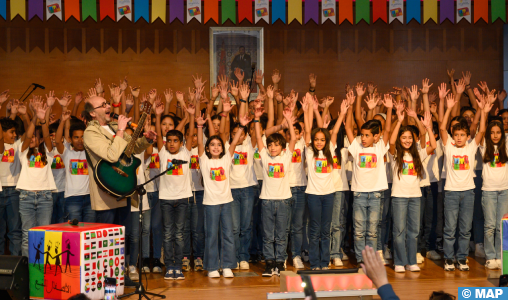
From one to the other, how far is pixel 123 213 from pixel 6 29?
4135 mm

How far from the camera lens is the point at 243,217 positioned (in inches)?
222

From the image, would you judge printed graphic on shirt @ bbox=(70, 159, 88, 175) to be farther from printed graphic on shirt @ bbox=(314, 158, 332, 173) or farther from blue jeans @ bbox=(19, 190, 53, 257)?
printed graphic on shirt @ bbox=(314, 158, 332, 173)

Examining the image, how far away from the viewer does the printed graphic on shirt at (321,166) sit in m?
5.36

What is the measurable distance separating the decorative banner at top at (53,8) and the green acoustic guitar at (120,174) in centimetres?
355

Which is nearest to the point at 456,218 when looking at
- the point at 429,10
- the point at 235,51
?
the point at 429,10

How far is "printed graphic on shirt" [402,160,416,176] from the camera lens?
17.8 feet

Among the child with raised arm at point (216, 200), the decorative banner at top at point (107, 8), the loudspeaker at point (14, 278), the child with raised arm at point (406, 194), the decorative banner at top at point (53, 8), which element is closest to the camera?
the loudspeaker at point (14, 278)

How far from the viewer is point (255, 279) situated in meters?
5.19

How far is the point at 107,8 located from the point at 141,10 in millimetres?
448

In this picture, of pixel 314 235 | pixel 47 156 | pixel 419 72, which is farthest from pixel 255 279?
pixel 419 72

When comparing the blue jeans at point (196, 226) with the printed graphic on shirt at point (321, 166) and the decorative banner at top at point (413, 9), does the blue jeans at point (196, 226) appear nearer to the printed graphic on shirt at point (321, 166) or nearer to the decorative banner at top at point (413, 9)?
the printed graphic on shirt at point (321, 166)

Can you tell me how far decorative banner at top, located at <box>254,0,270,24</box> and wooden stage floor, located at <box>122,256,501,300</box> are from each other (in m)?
3.53

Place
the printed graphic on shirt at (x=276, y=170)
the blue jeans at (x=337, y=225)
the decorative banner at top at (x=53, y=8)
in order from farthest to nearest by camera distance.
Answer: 1. the decorative banner at top at (x=53, y=8)
2. the blue jeans at (x=337, y=225)
3. the printed graphic on shirt at (x=276, y=170)

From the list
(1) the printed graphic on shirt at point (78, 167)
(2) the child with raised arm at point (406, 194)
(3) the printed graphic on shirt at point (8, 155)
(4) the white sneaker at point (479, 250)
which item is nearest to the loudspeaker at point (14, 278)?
(1) the printed graphic on shirt at point (78, 167)
